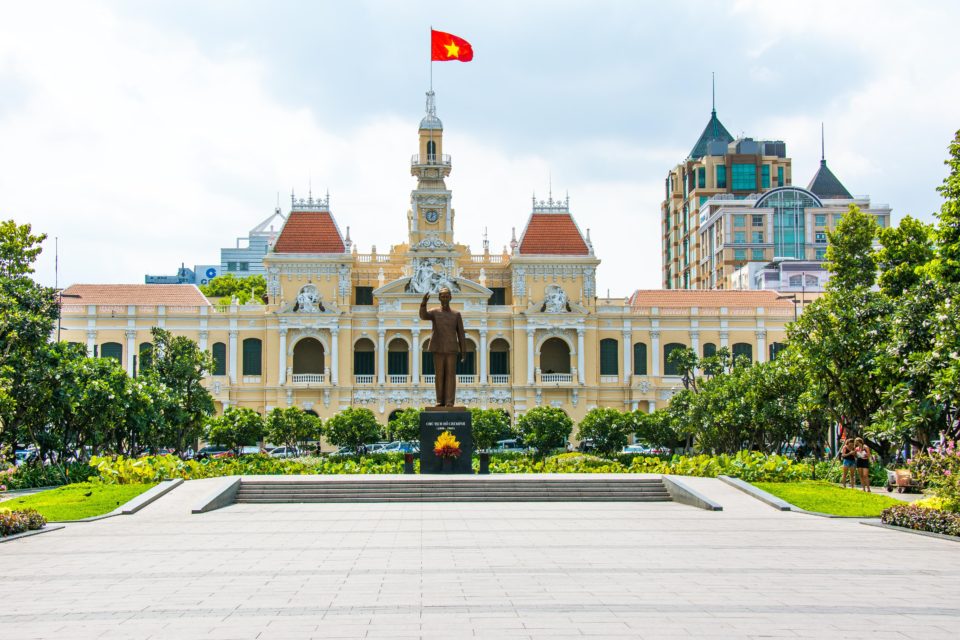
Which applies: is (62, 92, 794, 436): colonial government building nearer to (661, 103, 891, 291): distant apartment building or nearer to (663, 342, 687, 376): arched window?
(663, 342, 687, 376): arched window

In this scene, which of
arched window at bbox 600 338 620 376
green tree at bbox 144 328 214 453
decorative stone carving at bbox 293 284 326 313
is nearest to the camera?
green tree at bbox 144 328 214 453

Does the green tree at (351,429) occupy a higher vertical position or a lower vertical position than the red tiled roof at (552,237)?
lower

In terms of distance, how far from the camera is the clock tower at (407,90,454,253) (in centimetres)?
7056

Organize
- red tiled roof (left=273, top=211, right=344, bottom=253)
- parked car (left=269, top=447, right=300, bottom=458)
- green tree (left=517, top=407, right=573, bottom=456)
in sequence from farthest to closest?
red tiled roof (left=273, top=211, right=344, bottom=253)
parked car (left=269, top=447, right=300, bottom=458)
green tree (left=517, top=407, right=573, bottom=456)

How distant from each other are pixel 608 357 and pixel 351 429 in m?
23.0

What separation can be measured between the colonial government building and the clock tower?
0.31 feet

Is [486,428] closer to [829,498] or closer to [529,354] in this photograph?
[529,354]

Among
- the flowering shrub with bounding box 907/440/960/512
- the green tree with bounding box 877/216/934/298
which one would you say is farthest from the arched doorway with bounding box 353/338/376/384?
the flowering shrub with bounding box 907/440/960/512

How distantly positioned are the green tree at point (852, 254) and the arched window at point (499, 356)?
33.3 m

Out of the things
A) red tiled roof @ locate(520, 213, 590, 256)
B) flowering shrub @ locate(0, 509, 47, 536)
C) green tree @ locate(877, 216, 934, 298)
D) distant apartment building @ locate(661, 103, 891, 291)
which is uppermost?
distant apartment building @ locate(661, 103, 891, 291)

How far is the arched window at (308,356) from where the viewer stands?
7238cm

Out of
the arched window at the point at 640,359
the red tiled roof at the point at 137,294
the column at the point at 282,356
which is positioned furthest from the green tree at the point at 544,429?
the red tiled roof at the point at 137,294

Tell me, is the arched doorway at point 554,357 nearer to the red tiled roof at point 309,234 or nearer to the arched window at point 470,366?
the arched window at point 470,366

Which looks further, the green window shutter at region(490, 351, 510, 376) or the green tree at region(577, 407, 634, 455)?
the green window shutter at region(490, 351, 510, 376)
